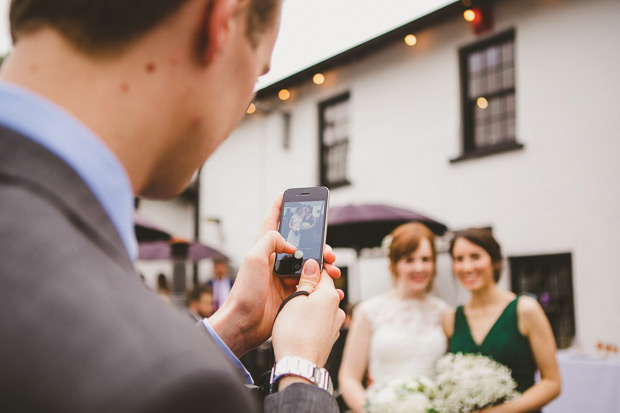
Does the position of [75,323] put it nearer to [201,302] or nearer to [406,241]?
[406,241]

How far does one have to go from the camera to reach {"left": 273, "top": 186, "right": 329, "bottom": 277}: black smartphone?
5.33 ft

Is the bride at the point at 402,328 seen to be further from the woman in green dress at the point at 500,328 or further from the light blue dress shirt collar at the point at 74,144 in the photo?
the light blue dress shirt collar at the point at 74,144

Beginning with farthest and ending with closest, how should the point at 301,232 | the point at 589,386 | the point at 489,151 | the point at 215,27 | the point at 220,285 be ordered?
1. the point at 220,285
2. the point at 489,151
3. the point at 589,386
4. the point at 301,232
5. the point at 215,27

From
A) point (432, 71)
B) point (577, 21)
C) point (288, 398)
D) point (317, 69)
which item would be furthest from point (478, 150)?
point (288, 398)

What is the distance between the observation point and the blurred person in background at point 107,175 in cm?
47

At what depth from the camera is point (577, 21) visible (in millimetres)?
7660

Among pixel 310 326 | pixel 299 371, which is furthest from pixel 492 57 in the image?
pixel 299 371

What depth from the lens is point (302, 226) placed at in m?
1.80

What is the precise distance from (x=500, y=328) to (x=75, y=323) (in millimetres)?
3160

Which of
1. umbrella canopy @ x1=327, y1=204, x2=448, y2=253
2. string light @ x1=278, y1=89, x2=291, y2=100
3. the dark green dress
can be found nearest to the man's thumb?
the dark green dress

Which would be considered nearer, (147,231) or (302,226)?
(302,226)

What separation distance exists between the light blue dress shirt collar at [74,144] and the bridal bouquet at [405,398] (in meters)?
2.39

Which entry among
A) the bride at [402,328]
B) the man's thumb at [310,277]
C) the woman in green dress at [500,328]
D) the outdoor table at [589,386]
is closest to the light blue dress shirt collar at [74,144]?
the man's thumb at [310,277]

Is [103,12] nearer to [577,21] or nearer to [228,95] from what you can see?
[228,95]
